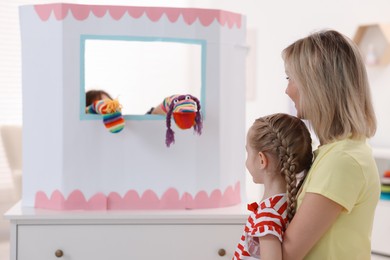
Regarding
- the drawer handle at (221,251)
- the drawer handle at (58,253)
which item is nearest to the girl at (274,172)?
the drawer handle at (221,251)

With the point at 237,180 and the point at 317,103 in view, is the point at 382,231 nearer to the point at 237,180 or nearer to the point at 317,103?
the point at 237,180

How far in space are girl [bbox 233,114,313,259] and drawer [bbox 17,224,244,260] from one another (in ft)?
1.81

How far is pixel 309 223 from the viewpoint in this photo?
1.16 m

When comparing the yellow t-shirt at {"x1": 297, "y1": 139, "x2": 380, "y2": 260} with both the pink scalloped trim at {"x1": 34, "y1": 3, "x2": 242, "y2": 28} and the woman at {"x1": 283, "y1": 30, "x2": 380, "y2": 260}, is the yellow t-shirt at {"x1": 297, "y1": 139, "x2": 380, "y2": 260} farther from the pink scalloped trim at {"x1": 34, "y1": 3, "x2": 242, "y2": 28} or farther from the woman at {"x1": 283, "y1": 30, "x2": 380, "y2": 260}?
the pink scalloped trim at {"x1": 34, "y1": 3, "x2": 242, "y2": 28}

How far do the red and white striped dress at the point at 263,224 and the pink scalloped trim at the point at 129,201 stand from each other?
0.64 metres

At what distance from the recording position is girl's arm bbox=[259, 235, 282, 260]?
47.1 inches

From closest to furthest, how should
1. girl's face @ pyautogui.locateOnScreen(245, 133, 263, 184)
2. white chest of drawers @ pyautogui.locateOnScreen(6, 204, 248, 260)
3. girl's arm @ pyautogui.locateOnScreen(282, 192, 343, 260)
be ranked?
1. girl's arm @ pyautogui.locateOnScreen(282, 192, 343, 260)
2. girl's face @ pyautogui.locateOnScreen(245, 133, 263, 184)
3. white chest of drawers @ pyautogui.locateOnScreen(6, 204, 248, 260)

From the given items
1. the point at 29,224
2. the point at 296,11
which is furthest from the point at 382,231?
the point at 29,224

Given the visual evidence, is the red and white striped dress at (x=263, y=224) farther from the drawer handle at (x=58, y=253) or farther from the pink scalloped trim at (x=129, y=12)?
the pink scalloped trim at (x=129, y=12)

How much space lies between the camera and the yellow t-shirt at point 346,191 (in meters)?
1.16

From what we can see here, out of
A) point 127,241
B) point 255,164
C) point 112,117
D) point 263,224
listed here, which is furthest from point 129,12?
point 263,224

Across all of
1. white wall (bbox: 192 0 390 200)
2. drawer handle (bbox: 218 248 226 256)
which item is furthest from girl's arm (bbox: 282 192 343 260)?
white wall (bbox: 192 0 390 200)

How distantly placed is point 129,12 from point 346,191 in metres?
0.98

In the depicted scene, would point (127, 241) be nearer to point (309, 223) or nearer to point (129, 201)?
point (129, 201)
